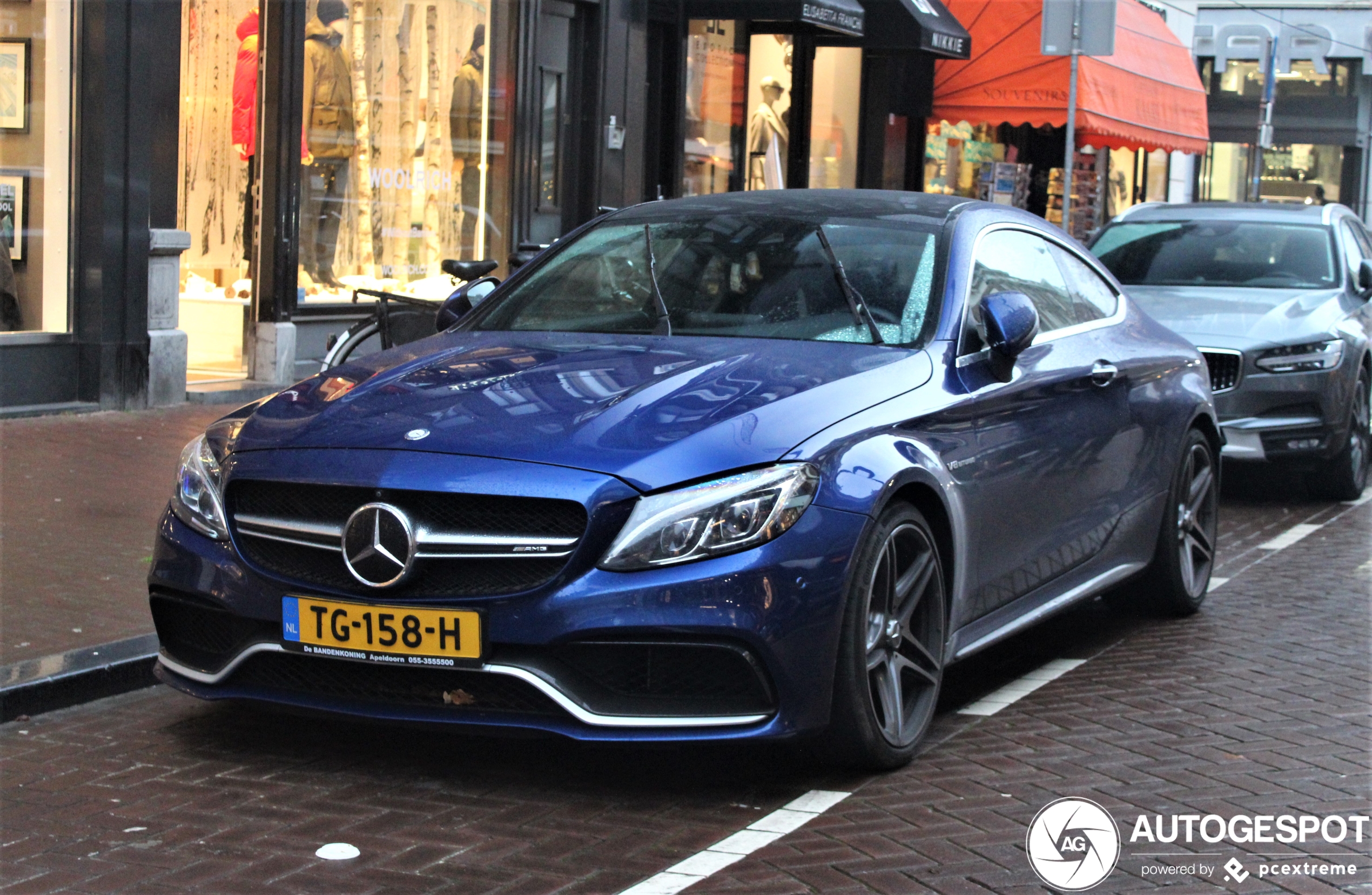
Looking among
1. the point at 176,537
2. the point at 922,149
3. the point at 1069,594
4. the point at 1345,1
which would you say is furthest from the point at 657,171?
the point at 1345,1

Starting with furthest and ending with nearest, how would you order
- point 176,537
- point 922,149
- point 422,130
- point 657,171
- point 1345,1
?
point 1345,1
point 922,149
point 657,171
point 422,130
point 176,537

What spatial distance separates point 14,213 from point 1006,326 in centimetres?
762

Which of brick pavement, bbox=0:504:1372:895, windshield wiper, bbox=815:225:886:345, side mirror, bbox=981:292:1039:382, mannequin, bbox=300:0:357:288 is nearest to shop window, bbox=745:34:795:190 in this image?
mannequin, bbox=300:0:357:288

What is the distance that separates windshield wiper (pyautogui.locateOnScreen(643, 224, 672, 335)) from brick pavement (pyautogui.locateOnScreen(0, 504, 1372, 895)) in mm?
1248

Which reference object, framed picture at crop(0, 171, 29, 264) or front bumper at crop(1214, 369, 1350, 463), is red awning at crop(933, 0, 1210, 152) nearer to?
front bumper at crop(1214, 369, 1350, 463)

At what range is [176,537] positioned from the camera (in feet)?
15.0

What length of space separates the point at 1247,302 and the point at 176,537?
24.7 feet

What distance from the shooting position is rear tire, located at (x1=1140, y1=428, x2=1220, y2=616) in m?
6.55

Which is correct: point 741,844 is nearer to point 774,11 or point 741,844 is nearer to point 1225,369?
point 1225,369

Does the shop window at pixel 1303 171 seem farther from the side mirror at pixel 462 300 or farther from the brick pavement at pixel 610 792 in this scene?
the brick pavement at pixel 610 792

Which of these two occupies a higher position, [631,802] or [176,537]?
[176,537]

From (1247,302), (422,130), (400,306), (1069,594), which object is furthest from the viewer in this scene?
(422,130)

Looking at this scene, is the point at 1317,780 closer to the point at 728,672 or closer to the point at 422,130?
the point at 728,672

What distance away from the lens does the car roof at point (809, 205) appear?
5.62 metres
